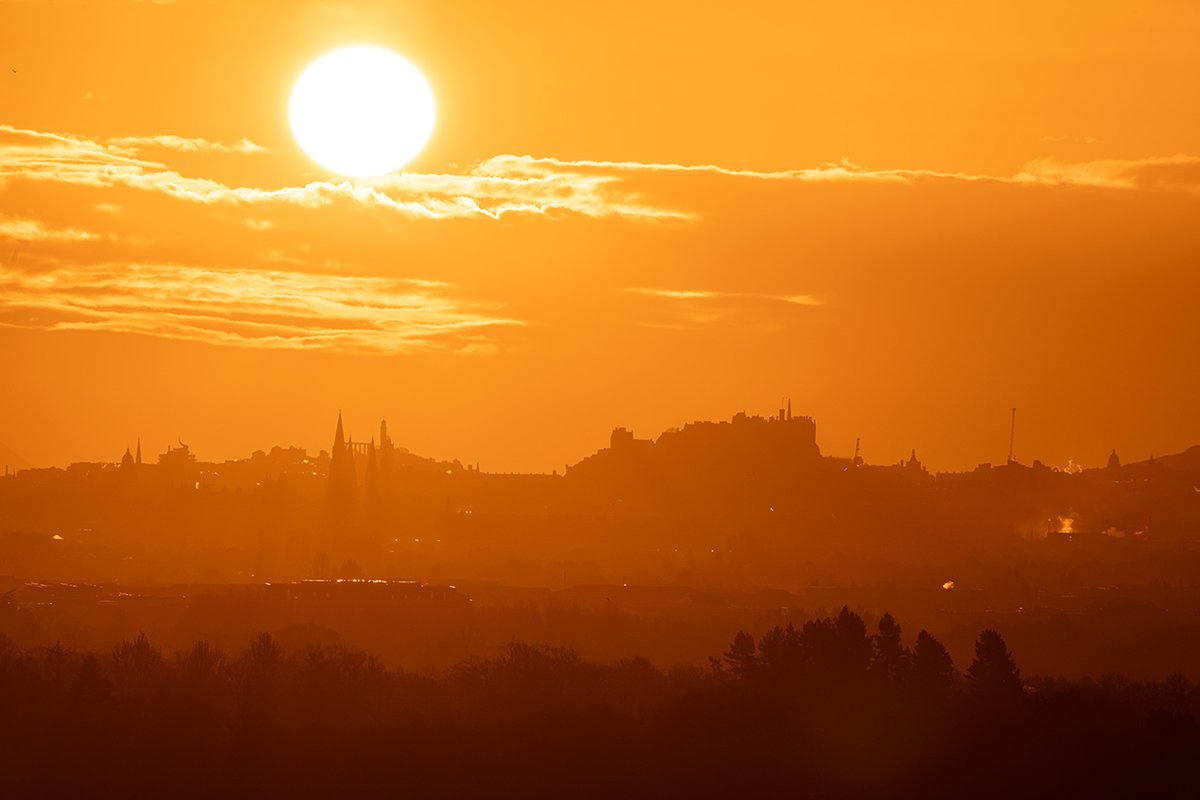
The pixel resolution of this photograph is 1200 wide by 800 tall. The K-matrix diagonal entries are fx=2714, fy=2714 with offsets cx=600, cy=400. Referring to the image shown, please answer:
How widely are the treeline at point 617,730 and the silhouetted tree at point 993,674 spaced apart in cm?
13

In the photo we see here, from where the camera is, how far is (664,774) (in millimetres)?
94750

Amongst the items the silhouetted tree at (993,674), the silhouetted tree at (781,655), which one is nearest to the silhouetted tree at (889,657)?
the silhouetted tree at (993,674)

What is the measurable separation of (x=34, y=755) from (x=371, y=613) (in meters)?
79.6

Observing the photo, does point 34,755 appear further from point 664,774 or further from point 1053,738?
point 1053,738

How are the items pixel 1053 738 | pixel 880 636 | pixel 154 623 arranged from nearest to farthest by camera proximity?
pixel 1053 738 < pixel 880 636 < pixel 154 623

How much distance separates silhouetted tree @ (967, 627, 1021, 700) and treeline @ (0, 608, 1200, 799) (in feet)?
0.42

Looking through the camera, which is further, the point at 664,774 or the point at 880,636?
the point at 880,636

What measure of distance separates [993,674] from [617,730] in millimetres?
16170

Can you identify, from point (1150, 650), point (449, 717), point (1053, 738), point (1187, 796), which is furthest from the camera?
point (1150, 650)

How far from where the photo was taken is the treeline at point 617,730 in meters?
93.4

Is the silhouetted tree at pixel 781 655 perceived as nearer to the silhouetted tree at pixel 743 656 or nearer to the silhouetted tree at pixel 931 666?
the silhouetted tree at pixel 743 656

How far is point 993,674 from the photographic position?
107562 millimetres

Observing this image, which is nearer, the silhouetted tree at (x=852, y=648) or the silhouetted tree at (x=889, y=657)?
the silhouetted tree at (x=889, y=657)

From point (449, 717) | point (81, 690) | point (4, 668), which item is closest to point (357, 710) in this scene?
point (449, 717)
